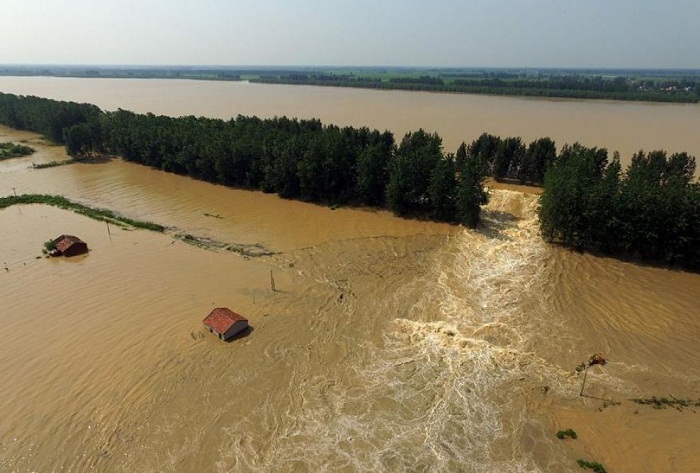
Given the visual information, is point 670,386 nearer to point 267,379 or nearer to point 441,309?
point 441,309

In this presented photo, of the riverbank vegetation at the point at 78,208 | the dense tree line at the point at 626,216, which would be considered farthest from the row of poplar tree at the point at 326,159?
the riverbank vegetation at the point at 78,208

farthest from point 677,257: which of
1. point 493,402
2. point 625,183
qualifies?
point 493,402

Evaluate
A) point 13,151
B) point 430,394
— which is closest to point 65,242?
point 430,394

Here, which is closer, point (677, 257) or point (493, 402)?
point (493, 402)

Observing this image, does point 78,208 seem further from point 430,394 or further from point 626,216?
point 626,216

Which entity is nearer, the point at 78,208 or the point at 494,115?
the point at 78,208

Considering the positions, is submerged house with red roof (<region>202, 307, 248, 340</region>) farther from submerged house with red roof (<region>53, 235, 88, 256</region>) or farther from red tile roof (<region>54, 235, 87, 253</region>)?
Answer: red tile roof (<region>54, 235, 87, 253</region>)
